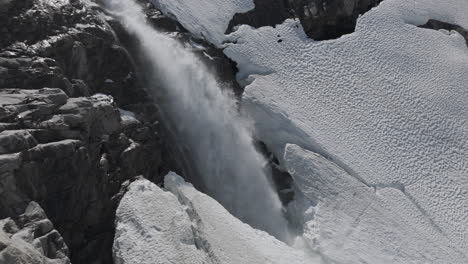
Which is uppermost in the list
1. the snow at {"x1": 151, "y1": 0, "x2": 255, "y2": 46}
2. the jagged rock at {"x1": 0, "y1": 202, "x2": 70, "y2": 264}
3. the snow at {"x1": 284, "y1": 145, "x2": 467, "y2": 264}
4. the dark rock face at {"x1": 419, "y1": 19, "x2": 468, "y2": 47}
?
the dark rock face at {"x1": 419, "y1": 19, "x2": 468, "y2": 47}

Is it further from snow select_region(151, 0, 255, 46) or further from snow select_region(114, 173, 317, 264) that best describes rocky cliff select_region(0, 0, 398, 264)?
snow select_region(151, 0, 255, 46)

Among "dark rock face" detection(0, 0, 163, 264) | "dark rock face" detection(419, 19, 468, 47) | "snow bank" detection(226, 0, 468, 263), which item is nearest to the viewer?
"dark rock face" detection(0, 0, 163, 264)

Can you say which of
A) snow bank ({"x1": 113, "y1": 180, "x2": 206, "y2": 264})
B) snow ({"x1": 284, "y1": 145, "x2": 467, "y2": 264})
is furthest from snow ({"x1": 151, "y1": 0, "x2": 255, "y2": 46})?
snow bank ({"x1": 113, "y1": 180, "x2": 206, "y2": 264})

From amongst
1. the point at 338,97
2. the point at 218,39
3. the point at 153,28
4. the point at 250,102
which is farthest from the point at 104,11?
the point at 338,97

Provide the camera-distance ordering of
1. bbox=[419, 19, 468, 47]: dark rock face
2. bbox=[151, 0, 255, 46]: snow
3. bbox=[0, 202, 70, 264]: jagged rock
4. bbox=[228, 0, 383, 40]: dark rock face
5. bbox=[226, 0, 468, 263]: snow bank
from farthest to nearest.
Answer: bbox=[419, 19, 468, 47]: dark rock face, bbox=[228, 0, 383, 40]: dark rock face, bbox=[151, 0, 255, 46]: snow, bbox=[226, 0, 468, 263]: snow bank, bbox=[0, 202, 70, 264]: jagged rock

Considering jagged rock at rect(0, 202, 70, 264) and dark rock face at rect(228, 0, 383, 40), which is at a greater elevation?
dark rock face at rect(228, 0, 383, 40)

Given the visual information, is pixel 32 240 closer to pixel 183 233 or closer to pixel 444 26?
pixel 183 233

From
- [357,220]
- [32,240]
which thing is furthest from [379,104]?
[32,240]

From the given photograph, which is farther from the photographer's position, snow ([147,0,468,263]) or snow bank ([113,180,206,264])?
snow ([147,0,468,263])
